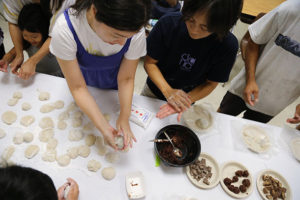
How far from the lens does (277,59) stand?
3.89 feet

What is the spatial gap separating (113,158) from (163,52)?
2.25 ft

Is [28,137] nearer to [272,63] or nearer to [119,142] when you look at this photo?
[119,142]

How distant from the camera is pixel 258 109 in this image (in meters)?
1.48

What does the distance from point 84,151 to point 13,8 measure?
1.03 metres

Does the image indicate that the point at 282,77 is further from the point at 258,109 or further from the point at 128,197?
the point at 128,197

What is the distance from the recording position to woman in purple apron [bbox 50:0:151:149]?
26.6 inches

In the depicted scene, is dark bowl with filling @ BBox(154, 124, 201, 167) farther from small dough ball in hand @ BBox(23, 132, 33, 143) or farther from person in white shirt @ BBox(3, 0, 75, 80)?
person in white shirt @ BBox(3, 0, 75, 80)

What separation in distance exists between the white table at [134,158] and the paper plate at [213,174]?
26 mm

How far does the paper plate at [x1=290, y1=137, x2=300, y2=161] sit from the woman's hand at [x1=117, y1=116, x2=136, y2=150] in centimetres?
91

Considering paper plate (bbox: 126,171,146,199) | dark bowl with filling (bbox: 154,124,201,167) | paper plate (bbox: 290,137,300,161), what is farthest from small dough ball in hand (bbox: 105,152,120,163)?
paper plate (bbox: 290,137,300,161)

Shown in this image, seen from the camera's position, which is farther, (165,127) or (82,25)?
(165,127)

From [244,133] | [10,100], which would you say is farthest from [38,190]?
[244,133]

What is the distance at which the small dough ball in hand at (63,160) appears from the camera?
91 centimetres

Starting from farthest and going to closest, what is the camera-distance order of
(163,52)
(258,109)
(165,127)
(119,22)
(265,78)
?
(258,109)
(265,78)
(163,52)
(165,127)
(119,22)
